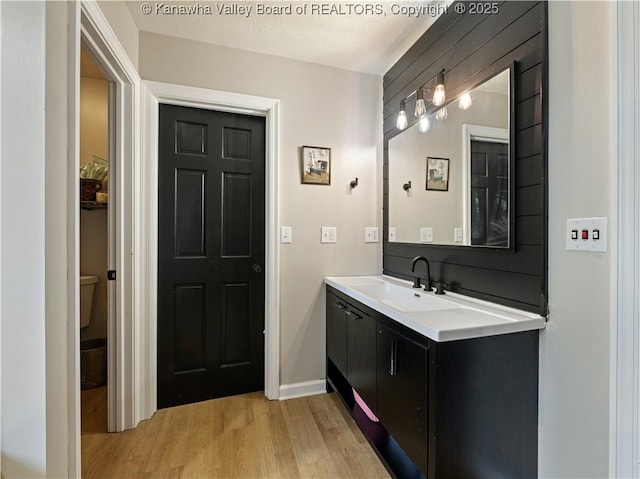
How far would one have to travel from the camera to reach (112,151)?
177 cm

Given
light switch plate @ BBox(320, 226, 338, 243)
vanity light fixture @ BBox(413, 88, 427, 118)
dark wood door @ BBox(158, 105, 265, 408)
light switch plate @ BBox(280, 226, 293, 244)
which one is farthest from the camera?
light switch plate @ BBox(320, 226, 338, 243)

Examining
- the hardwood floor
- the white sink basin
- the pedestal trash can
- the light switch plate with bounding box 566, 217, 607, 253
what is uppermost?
the light switch plate with bounding box 566, 217, 607, 253

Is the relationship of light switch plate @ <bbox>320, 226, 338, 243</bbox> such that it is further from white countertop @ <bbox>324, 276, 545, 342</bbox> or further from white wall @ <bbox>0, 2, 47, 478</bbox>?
white wall @ <bbox>0, 2, 47, 478</bbox>

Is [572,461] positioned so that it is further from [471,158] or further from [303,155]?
[303,155]

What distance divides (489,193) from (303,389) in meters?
1.79

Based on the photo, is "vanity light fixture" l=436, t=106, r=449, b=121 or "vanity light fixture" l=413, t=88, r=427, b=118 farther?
"vanity light fixture" l=413, t=88, r=427, b=118

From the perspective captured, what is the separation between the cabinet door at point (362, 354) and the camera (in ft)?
5.05

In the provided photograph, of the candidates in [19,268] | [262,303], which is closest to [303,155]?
[262,303]

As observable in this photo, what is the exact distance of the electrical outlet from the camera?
1864 mm

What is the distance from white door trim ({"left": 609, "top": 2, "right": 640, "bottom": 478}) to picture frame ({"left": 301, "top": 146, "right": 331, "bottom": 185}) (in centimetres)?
156

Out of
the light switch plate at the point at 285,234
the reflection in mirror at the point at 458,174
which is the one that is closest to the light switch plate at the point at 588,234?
the reflection in mirror at the point at 458,174

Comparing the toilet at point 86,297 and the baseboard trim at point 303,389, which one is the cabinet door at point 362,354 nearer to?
the baseboard trim at point 303,389

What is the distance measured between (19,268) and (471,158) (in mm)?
1907

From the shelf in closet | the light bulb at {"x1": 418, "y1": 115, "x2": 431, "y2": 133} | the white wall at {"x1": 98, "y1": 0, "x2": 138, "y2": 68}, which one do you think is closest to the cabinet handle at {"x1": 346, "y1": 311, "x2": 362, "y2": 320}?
the light bulb at {"x1": 418, "y1": 115, "x2": 431, "y2": 133}
